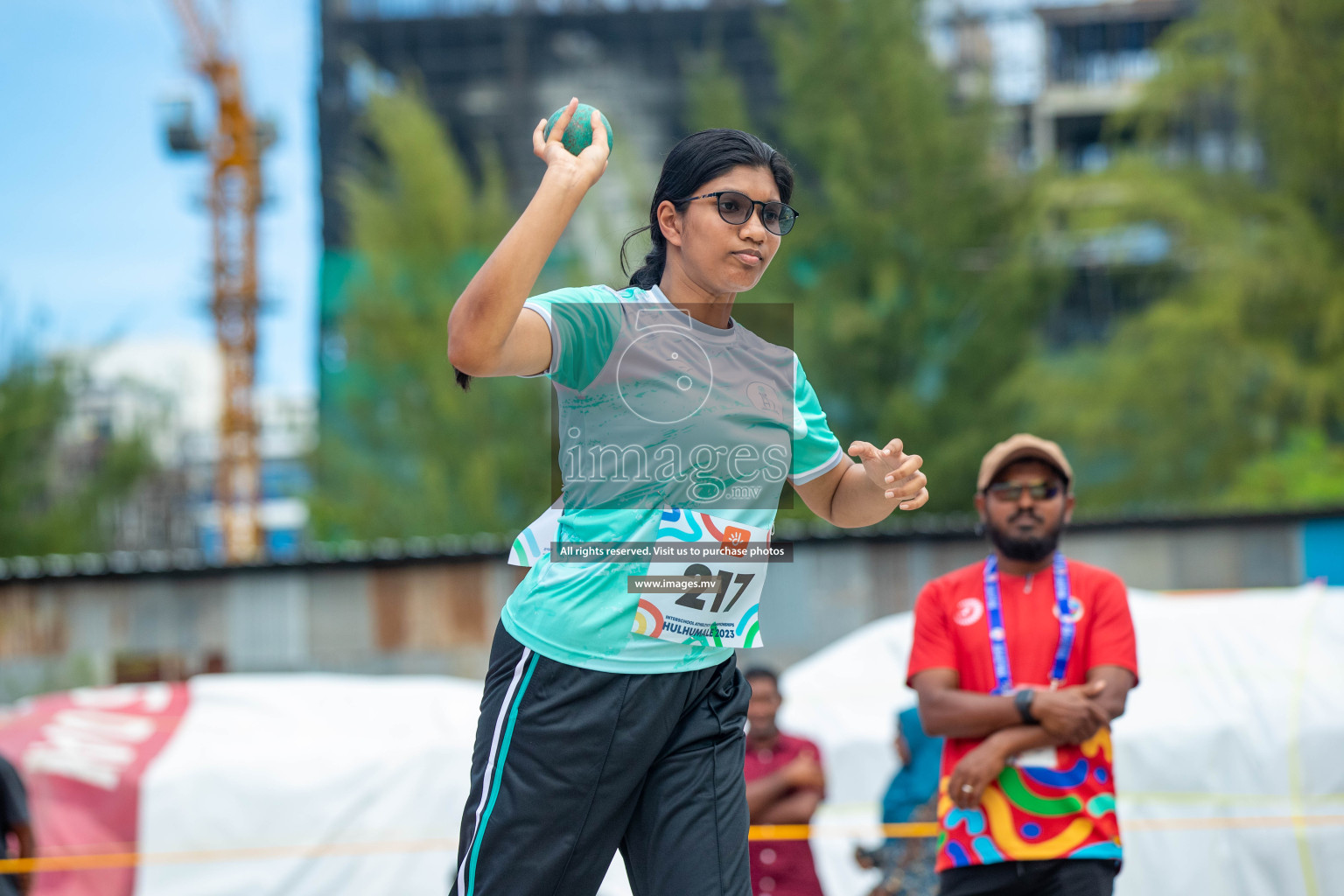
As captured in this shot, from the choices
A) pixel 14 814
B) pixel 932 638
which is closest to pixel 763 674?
pixel 932 638

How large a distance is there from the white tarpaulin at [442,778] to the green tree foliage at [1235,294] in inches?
430

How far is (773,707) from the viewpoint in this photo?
5.41 m

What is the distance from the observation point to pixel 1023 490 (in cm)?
365

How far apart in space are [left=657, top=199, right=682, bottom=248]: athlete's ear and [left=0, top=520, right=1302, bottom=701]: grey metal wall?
24.6 feet

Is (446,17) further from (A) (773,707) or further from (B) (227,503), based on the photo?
(A) (773,707)

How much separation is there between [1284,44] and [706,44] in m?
18.9

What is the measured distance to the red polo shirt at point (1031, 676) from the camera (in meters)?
3.27

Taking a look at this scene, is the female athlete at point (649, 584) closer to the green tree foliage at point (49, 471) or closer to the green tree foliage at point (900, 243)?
the green tree foliage at point (900, 243)

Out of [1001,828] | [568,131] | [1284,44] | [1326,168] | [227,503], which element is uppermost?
[1284,44]

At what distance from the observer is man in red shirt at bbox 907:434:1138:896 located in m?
3.27

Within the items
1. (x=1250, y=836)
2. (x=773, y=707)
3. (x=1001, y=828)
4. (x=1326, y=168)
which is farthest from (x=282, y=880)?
(x=1326, y=168)

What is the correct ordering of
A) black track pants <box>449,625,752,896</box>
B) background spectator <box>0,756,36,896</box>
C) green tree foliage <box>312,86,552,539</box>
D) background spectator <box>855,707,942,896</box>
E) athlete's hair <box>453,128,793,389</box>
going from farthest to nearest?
green tree foliage <box>312,86,552,539</box>, background spectator <box>855,707,942,896</box>, background spectator <box>0,756,36,896</box>, athlete's hair <box>453,128,793,389</box>, black track pants <box>449,625,752,896</box>

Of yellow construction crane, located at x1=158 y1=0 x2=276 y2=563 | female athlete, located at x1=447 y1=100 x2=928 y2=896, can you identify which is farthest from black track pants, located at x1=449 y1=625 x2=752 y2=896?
yellow construction crane, located at x1=158 y1=0 x2=276 y2=563

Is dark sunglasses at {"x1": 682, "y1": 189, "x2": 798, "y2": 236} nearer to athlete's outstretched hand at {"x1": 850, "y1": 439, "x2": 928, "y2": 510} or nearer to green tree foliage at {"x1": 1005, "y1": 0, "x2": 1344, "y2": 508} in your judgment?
athlete's outstretched hand at {"x1": 850, "y1": 439, "x2": 928, "y2": 510}
